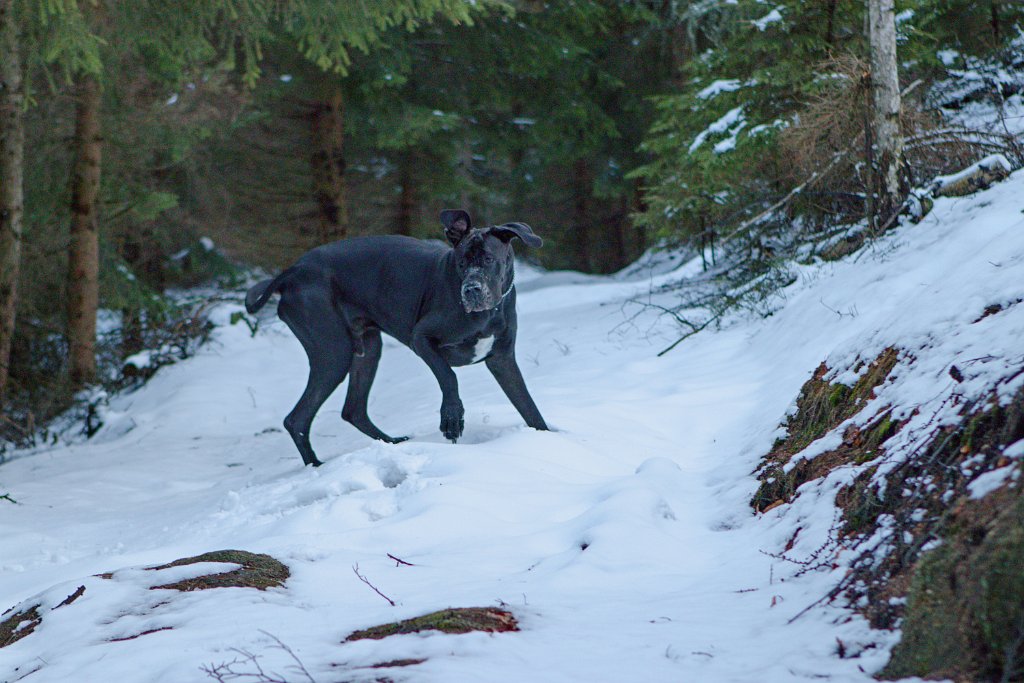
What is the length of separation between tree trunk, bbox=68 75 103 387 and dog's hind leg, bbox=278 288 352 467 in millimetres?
6409

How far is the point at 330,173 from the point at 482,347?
39.0 feet

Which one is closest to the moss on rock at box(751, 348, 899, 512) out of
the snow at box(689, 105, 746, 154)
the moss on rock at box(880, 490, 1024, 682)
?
the moss on rock at box(880, 490, 1024, 682)

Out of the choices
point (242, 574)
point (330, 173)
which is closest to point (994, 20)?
point (242, 574)

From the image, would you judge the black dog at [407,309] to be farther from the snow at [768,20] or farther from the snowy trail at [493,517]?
the snow at [768,20]

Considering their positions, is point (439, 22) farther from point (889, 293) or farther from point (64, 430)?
point (889, 293)

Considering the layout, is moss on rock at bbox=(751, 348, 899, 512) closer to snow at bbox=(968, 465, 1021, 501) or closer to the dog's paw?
snow at bbox=(968, 465, 1021, 501)

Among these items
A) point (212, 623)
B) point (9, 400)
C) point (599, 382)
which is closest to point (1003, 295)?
point (212, 623)

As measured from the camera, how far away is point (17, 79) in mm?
9961

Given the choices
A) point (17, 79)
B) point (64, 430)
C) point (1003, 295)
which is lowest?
point (64, 430)

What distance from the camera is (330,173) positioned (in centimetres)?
1781

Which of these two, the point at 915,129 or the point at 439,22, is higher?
the point at 439,22

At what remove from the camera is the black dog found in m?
6.32

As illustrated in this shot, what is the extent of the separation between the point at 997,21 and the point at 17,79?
1059cm

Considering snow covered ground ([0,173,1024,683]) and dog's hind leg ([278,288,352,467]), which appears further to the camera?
dog's hind leg ([278,288,352,467])
